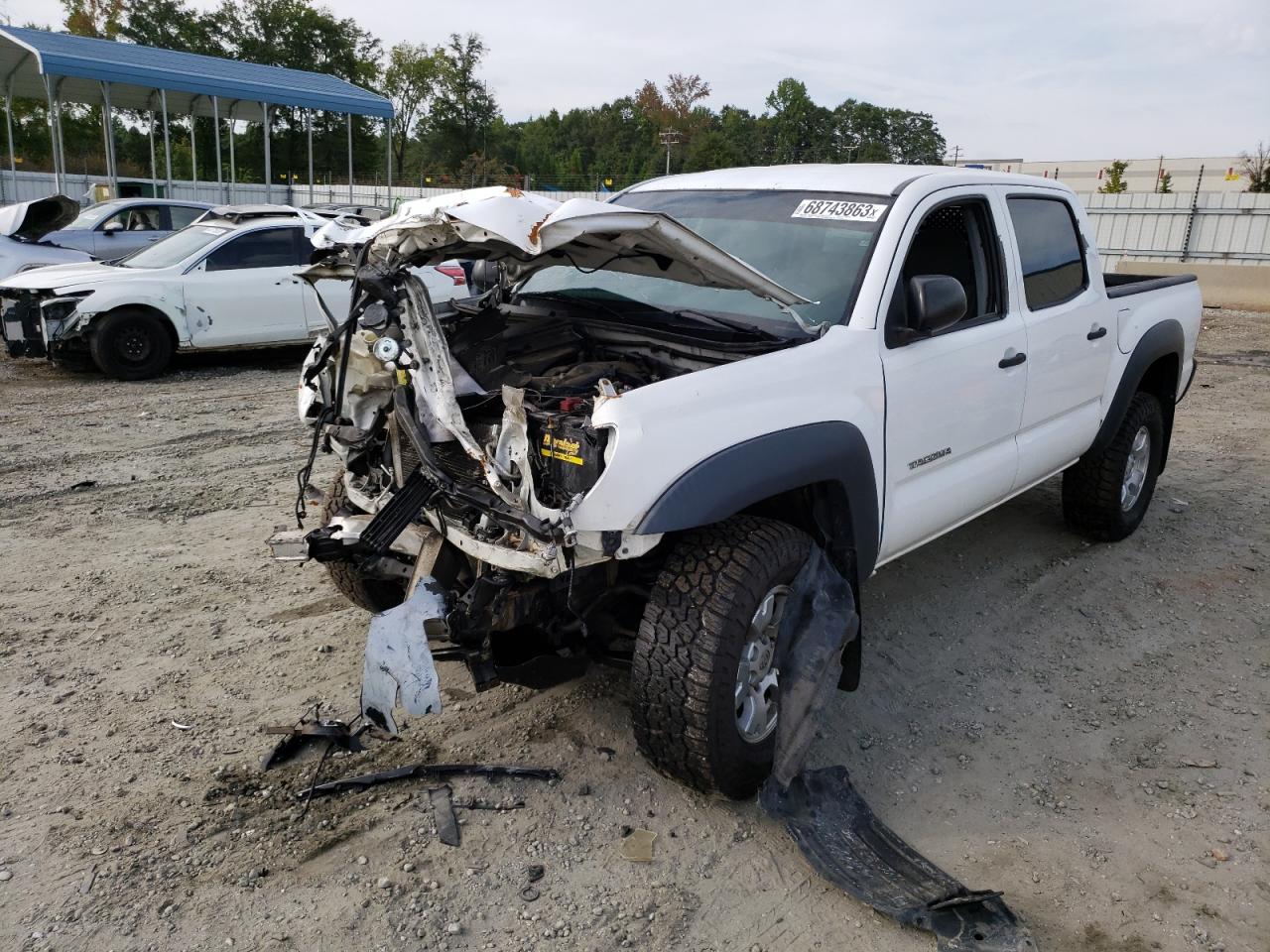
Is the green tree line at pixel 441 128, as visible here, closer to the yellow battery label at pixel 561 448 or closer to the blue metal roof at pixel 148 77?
the blue metal roof at pixel 148 77

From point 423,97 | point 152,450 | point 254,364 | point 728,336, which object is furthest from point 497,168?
point 728,336

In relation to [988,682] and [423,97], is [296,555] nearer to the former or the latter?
[988,682]

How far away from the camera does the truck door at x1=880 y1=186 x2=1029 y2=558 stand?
354 centimetres

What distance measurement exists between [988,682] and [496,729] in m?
2.05

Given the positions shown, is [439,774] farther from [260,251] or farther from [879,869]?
[260,251]

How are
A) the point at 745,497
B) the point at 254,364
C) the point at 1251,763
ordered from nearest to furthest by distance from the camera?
the point at 745,497, the point at 1251,763, the point at 254,364

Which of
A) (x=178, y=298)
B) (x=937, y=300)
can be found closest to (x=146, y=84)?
(x=178, y=298)

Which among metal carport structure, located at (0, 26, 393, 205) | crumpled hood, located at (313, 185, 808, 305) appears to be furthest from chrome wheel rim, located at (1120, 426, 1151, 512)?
metal carport structure, located at (0, 26, 393, 205)

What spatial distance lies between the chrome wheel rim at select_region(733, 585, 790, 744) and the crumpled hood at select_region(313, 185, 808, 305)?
1036 millimetres

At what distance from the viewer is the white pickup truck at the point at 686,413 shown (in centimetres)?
284

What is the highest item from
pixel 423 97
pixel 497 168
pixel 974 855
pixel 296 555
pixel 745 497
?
pixel 423 97

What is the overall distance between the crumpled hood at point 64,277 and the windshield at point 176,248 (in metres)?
0.31

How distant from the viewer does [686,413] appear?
2801 mm

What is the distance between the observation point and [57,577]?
471cm
